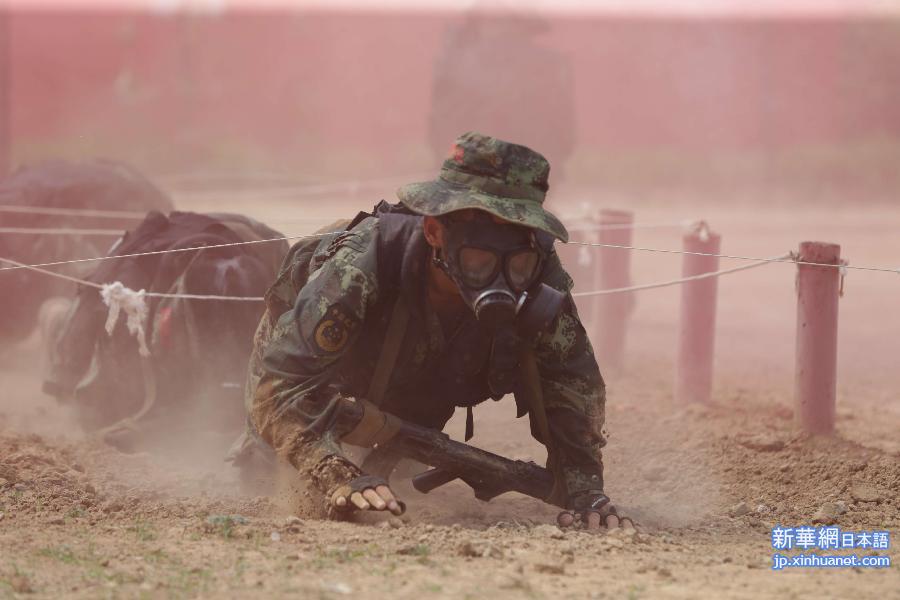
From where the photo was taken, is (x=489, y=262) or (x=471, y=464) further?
(x=471, y=464)

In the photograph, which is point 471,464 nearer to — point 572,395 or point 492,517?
point 492,517

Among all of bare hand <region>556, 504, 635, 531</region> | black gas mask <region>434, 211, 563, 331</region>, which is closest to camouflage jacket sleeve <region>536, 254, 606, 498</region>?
bare hand <region>556, 504, 635, 531</region>

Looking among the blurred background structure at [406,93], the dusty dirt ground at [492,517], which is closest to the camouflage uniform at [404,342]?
the dusty dirt ground at [492,517]

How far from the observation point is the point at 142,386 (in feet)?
19.9

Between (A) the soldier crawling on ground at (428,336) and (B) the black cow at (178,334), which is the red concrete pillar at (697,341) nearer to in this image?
(B) the black cow at (178,334)

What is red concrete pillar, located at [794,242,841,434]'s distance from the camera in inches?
223

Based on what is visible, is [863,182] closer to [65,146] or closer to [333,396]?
[65,146]

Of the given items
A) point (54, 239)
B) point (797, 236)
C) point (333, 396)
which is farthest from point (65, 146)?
point (333, 396)

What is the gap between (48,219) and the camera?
26.8 feet

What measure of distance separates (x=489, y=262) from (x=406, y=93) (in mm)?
24623

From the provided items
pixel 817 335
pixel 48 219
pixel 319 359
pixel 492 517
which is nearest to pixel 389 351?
pixel 319 359

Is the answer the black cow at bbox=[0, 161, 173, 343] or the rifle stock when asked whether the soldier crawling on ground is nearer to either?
the rifle stock

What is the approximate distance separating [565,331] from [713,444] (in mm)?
1822

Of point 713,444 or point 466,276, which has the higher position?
point 466,276
